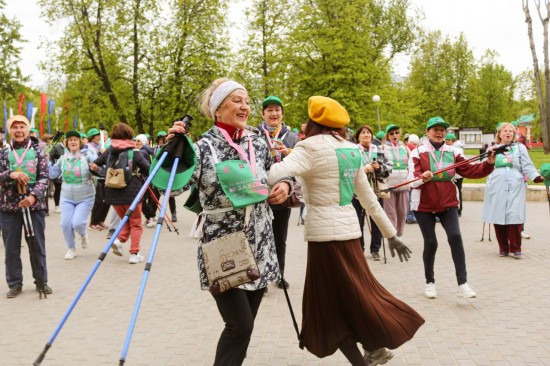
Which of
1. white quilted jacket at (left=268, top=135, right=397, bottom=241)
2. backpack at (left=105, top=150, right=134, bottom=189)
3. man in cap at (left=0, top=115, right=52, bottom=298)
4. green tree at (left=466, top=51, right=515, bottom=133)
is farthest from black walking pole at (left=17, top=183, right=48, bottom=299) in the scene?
green tree at (left=466, top=51, right=515, bottom=133)

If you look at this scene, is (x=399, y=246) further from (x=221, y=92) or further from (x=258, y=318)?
(x=258, y=318)

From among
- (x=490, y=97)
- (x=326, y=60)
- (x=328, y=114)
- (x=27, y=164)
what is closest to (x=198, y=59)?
(x=326, y=60)

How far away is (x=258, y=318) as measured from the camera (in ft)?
19.3

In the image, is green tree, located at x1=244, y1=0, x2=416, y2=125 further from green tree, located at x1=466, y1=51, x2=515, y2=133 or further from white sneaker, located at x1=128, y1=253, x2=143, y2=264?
green tree, located at x1=466, y1=51, x2=515, y2=133

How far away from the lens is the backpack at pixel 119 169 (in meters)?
9.40

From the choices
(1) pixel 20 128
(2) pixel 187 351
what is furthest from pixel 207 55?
(2) pixel 187 351

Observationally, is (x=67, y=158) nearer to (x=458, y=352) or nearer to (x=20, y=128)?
(x=20, y=128)

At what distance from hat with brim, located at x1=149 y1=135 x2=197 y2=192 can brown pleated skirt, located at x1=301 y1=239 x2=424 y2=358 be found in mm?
1143

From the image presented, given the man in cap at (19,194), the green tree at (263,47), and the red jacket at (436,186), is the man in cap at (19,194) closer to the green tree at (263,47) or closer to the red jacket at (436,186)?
the red jacket at (436,186)

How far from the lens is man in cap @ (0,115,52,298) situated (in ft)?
22.6

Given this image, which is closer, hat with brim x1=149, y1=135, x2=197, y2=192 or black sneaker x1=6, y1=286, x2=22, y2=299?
hat with brim x1=149, y1=135, x2=197, y2=192

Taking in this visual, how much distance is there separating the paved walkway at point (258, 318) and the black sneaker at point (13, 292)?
7 centimetres

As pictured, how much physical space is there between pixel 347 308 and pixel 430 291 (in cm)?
281

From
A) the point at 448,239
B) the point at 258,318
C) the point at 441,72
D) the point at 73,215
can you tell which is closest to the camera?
the point at 258,318
